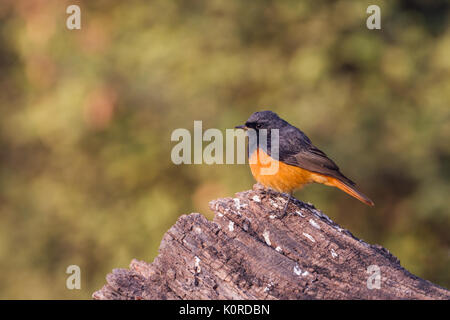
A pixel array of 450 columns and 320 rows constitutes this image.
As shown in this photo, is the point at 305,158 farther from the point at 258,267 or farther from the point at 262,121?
the point at 258,267

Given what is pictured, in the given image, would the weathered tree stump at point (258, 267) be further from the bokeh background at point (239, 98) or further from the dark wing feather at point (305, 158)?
the bokeh background at point (239, 98)

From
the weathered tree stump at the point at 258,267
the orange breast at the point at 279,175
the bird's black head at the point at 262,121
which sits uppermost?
the bird's black head at the point at 262,121

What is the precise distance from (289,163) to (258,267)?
73.4 inches

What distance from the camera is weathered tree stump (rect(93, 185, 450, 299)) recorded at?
3.36 m

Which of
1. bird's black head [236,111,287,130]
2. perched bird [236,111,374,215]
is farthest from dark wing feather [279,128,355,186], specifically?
bird's black head [236,111,287,130]

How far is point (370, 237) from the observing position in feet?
25.7

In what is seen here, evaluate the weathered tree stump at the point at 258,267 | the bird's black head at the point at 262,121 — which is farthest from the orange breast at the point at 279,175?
the weathered tree stump at the point at 258,267

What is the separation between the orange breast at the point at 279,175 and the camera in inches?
200

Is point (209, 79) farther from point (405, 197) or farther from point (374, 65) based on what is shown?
point (405, 197)

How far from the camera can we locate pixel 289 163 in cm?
524

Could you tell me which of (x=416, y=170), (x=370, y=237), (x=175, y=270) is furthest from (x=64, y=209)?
(x=175, y=270)

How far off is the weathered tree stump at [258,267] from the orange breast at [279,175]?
1.07 m
